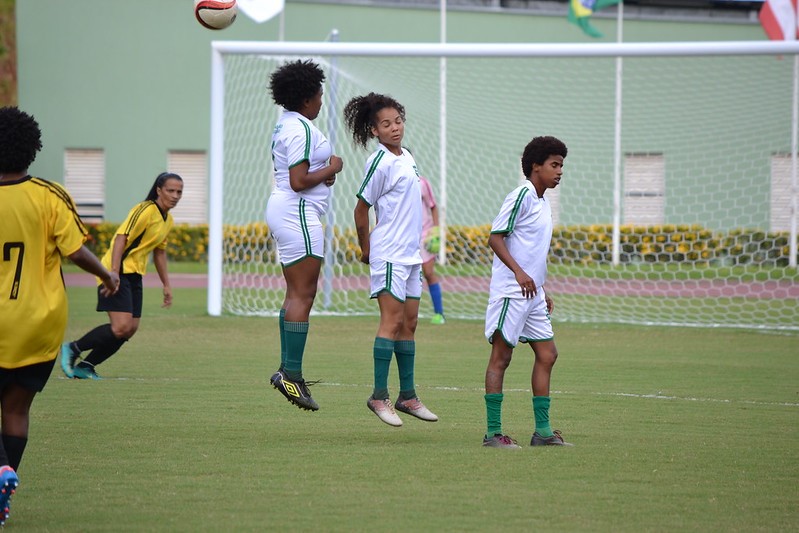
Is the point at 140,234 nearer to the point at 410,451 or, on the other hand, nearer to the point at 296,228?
the point at 296,228

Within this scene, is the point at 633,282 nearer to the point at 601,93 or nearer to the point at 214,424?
the point at 601,93

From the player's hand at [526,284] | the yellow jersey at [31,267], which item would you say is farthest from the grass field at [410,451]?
the player's hand at [526,284]

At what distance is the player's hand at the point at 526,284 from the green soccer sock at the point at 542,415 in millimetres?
662

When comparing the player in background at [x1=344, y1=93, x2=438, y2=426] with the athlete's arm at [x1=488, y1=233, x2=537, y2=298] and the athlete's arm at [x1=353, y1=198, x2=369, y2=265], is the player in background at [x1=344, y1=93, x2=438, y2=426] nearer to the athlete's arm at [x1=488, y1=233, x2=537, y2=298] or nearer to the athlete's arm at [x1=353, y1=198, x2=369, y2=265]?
the athlete's arm at [x1=353, y1=198, x2=369, y2=265]

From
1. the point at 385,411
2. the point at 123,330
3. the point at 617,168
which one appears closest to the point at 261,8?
the point at 617,168

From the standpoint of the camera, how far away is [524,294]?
22.8 ft

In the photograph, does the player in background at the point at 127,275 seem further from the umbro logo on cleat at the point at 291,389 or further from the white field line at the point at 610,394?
the umbro logo on cleat at the point at 291,389

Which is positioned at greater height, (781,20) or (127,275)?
(781,20)

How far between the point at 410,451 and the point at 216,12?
16.0 feet

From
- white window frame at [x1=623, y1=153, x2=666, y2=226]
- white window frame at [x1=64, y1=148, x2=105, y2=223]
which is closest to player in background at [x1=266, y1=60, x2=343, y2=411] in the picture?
white window frame at [x1=623, y1=153, x2=666, y2=226]

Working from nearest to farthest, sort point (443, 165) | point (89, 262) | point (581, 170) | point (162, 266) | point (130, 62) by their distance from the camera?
1. point (89, 262)
2. point (162, 266)
3. point (443, 165)
4. point (581, 170)
5. point (130, 62)

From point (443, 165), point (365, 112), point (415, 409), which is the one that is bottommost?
point (415, 409)

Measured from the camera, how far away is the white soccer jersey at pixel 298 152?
25.2ft

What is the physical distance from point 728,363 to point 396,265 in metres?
5.71
